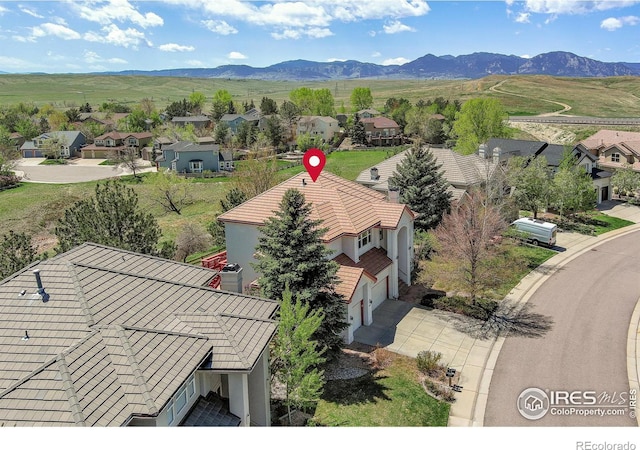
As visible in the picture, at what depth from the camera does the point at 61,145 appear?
348ft

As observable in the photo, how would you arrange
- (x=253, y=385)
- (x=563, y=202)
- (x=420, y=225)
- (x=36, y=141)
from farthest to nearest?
(x=36, y=141) < (x=563, y=202) < (x=420, y=225) < (x=253, y=385)

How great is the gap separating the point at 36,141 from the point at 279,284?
109725mm

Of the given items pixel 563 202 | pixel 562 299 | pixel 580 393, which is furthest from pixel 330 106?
pixel 580 393

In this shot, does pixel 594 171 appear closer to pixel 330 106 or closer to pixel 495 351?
pixel 495 351

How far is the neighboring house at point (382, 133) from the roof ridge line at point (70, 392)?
310 ft

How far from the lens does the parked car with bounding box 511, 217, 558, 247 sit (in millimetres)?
36638

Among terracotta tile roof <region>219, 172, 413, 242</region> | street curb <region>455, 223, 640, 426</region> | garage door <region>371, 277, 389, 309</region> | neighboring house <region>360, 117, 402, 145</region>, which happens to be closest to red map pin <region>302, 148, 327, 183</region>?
terracotta tile roof <region>219, 172, 413, 242</region>

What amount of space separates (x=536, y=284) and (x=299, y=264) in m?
17.3

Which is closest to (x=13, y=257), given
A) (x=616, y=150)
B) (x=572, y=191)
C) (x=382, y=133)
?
(x=572, y=191)

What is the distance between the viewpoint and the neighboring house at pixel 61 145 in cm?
10675

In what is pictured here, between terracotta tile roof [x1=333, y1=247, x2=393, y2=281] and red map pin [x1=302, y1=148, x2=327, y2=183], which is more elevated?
red map pin [x1=302, y1=148, x2=327, y2=183]

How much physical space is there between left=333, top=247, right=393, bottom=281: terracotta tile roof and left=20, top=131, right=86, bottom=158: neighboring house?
99.5 meters

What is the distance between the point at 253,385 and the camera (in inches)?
637

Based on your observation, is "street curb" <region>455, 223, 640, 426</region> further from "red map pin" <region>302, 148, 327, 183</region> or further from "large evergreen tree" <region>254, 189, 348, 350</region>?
"red map pin" <region>302, 148, 327, 183</region>
